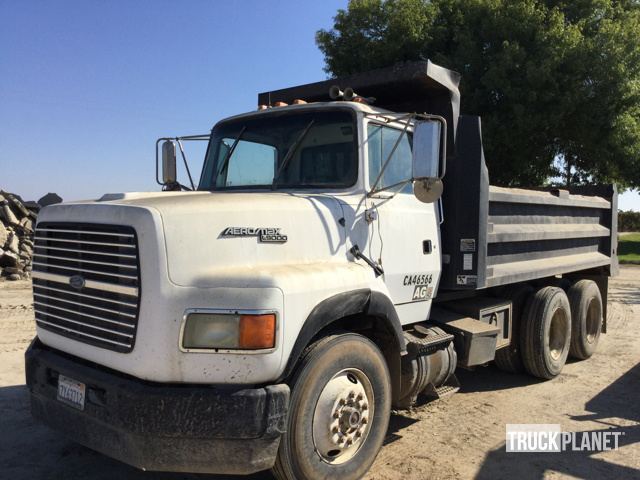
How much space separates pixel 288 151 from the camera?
13.3 ft

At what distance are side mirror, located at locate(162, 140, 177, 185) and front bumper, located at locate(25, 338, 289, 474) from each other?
2.52 meters

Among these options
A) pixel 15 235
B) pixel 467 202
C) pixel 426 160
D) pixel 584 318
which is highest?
pixel 426 160

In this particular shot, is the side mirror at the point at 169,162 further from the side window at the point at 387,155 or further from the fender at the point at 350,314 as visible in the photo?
the fender at the point at 350,314

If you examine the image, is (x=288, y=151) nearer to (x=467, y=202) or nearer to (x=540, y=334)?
(x=467, y=202)

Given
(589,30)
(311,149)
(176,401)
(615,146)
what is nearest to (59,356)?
(176,401)

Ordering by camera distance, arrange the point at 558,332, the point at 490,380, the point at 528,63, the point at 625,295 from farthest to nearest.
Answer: the point at 528,63, the point at 625,295, the point at 558,332, the point at 490,380

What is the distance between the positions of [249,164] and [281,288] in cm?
173

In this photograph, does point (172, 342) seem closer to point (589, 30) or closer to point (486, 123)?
point (486, 123)

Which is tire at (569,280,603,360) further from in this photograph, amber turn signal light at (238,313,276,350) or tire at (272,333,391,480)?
amber turn signal light at (238,313,276,350)

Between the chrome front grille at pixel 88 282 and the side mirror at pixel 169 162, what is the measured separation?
170 centimetres

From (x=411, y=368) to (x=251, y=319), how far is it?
66.9 inches

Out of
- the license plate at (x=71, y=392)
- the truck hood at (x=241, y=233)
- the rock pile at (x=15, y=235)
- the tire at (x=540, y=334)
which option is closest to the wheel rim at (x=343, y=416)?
the truck hood at (x=241, y=233)

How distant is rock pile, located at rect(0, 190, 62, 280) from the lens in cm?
1334

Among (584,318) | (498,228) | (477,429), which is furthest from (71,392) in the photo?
(584,318)
